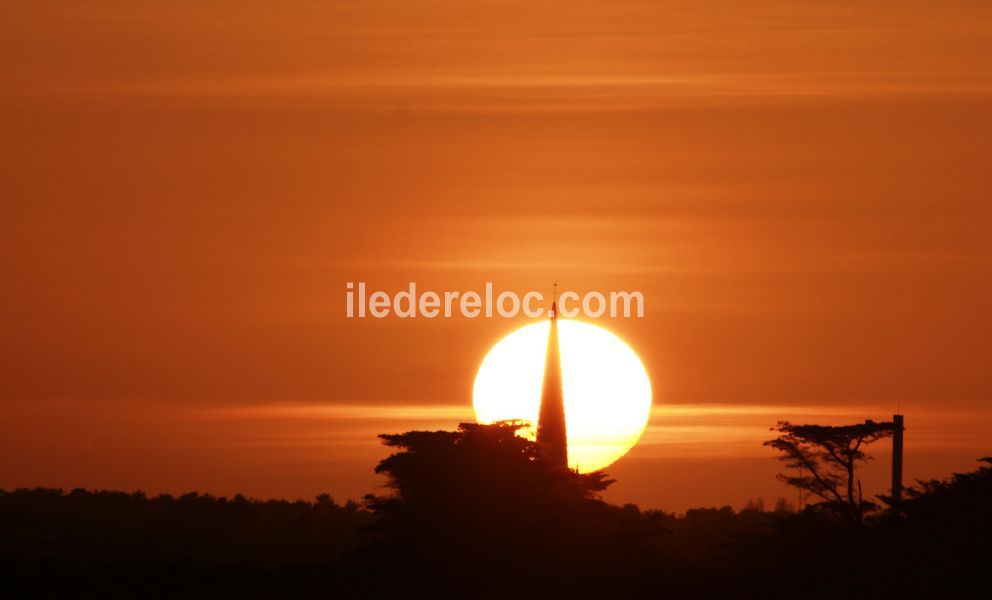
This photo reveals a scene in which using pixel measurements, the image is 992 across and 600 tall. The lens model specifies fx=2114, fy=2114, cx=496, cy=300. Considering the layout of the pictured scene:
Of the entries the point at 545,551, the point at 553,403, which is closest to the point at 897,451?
the point at 545,551

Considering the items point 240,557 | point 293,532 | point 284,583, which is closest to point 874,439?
point 284,583

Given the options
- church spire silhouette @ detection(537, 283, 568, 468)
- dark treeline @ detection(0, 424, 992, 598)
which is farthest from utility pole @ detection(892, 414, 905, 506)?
church spire silhouette @ detection(537, 283, 568, 468)

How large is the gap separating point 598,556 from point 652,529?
12.2 m

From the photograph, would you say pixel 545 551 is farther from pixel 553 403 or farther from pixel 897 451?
pixel 553 403

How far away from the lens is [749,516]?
6639 inches

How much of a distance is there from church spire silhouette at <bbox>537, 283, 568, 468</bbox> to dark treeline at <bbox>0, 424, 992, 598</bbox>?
13189mm

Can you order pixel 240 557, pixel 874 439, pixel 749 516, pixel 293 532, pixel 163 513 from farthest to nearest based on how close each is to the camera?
pixel 749 516, pixel 163 513, pixel 293 532, pixel 240 557, pixel 874 439

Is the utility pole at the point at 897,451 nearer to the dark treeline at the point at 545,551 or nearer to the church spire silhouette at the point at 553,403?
the dark treeline at the point at 545,551

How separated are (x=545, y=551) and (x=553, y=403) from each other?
125ft

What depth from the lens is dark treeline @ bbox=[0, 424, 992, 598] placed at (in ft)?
232

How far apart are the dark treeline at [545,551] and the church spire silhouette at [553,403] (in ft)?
43.3

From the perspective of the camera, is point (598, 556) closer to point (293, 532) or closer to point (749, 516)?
point (293, 532)

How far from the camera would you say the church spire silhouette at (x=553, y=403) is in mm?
114562

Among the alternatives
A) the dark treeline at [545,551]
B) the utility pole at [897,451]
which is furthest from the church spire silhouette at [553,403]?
the utility pole at [897,451]
